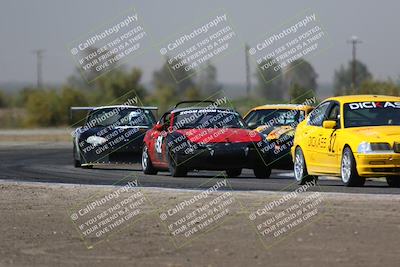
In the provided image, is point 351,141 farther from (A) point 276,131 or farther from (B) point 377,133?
(A) point 276,131

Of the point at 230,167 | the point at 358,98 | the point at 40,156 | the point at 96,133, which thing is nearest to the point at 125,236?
the point at 358,98

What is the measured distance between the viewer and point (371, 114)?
19.2 meters

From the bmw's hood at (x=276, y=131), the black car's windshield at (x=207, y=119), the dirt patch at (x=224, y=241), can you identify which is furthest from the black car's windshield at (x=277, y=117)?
the dirt patch at (x=224, y=241)

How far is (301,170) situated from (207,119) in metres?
3.24

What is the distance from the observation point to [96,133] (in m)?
26.3

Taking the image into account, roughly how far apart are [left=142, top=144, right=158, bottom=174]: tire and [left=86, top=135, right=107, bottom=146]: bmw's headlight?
2.07 metres

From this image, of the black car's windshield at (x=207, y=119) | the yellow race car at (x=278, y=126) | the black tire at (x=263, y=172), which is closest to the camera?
the black tire at (x=263, y=172)

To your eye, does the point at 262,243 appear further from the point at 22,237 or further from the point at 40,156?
the point at 40,156

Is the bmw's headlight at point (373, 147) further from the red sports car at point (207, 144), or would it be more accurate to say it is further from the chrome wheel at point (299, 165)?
the red sports car at point (207, 144)

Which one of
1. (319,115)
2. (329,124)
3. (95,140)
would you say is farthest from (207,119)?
(329,124)

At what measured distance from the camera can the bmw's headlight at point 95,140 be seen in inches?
1031

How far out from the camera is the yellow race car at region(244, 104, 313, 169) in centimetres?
2381

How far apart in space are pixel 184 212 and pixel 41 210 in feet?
6.95

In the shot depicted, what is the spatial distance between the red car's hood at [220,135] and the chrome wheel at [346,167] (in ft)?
12.3
